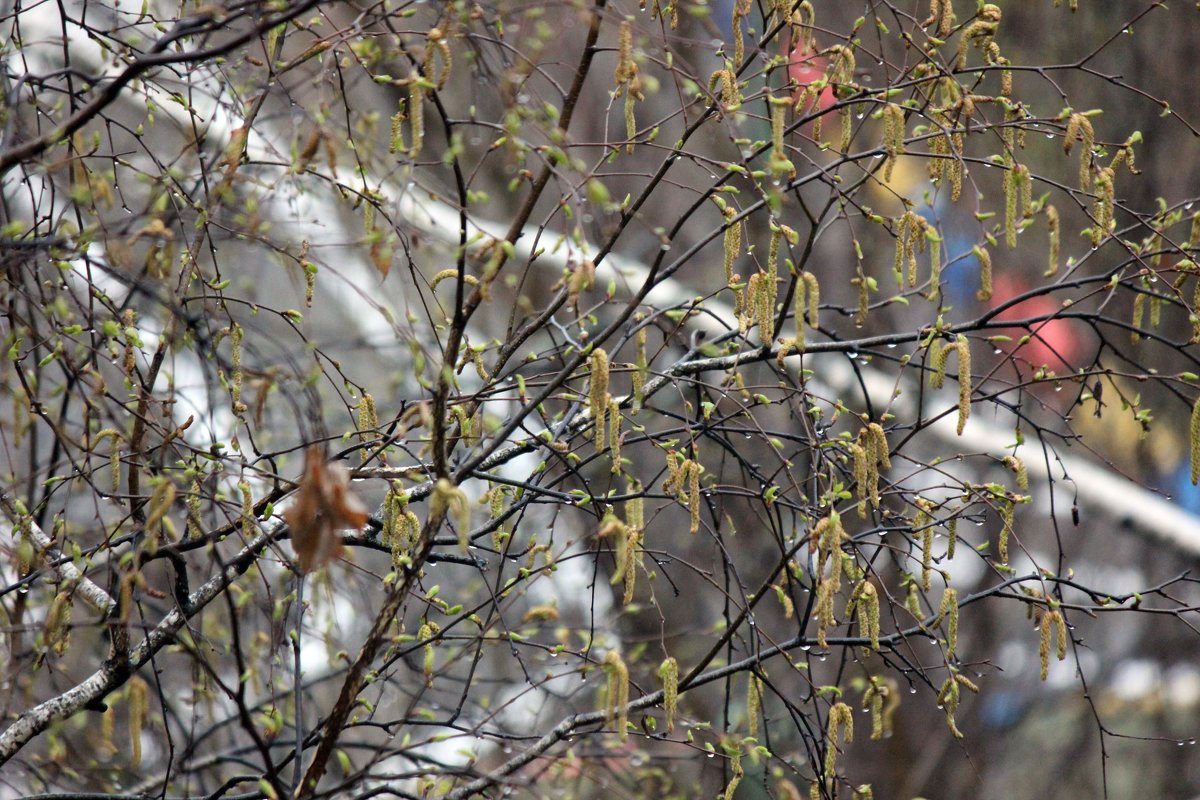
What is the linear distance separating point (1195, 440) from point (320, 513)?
1651mm

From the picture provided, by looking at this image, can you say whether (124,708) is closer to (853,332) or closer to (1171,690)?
(853,332)

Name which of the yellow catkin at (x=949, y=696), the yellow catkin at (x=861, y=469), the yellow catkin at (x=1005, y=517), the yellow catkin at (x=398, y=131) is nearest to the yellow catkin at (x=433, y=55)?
the yellow catkin at (x=398, y=131)

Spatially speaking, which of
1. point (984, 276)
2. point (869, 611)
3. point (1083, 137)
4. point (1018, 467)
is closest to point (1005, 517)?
point (1018, 467)

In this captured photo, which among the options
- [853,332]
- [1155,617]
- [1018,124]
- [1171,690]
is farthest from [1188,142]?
[1018,124]

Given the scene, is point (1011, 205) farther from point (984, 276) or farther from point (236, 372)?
point (236, 372)

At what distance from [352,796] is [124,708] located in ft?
12.0

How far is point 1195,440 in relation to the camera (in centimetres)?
229

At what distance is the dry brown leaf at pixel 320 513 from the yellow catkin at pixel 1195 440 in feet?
5.01

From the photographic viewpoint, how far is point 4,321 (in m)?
3.12

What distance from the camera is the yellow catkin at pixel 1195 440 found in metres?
2.20

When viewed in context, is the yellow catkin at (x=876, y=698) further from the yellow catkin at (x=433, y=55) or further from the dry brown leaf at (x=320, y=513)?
the yellow catkin at (x=433, y=55)

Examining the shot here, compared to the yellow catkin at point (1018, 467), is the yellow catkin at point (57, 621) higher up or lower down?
lower down

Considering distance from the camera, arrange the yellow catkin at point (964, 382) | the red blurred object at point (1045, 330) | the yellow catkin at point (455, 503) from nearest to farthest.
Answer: the yellow catkin at point (455, 503)
the yellow catkin at point (964, 382)
the red blurred object at point (1045, 330)

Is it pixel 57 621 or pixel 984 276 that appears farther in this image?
pixel 984 276
